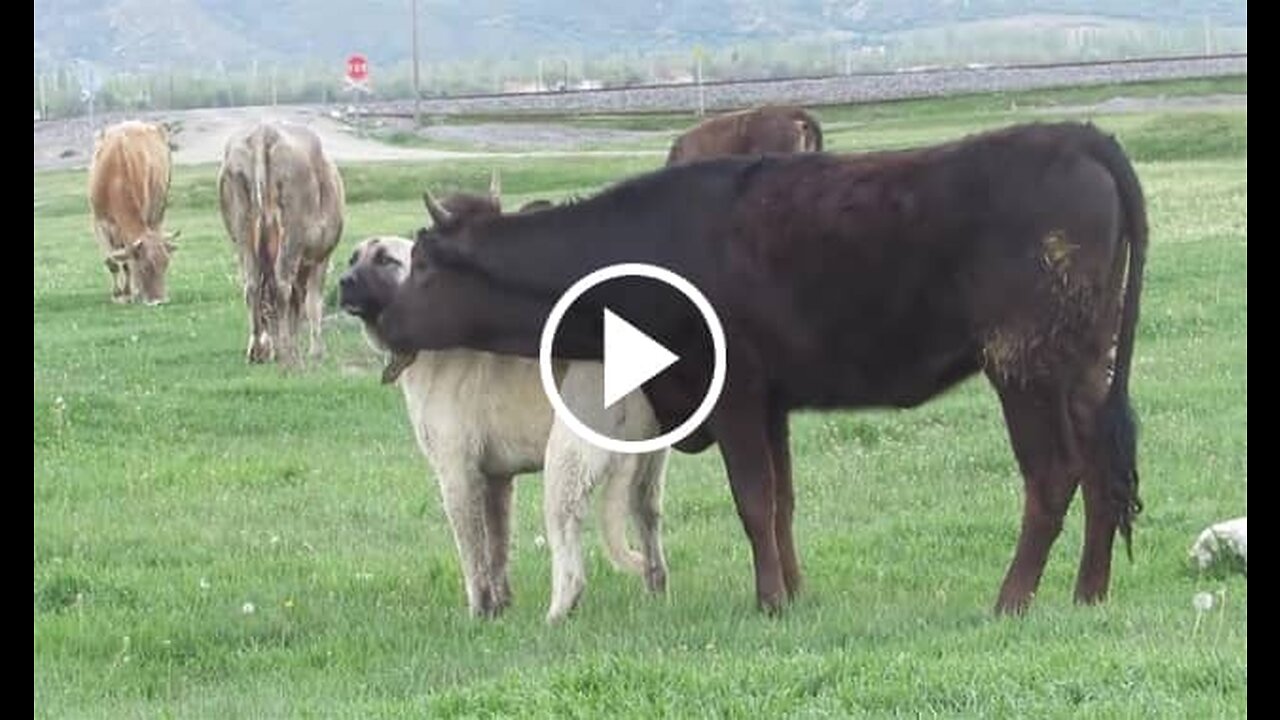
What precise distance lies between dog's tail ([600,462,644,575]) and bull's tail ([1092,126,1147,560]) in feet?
6.79

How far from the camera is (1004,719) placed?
20.5 feet

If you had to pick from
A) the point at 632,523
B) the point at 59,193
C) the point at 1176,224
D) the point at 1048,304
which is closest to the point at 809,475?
the point at 632,523

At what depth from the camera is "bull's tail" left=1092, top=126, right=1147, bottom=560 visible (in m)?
8.38

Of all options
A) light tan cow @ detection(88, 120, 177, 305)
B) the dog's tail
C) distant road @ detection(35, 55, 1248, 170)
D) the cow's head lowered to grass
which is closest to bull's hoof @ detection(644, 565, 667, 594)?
the dog's tail

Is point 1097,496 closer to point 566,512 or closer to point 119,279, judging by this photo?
point 566,512

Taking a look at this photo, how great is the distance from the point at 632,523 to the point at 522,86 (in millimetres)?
37949

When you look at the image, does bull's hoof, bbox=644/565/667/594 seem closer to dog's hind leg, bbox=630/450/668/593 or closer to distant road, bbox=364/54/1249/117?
dog's hind leg, bbox=630/450/668/593

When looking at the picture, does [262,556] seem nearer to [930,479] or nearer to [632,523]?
[632,523]

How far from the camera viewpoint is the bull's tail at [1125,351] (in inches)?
330

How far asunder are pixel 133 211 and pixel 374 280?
1523 centimetres

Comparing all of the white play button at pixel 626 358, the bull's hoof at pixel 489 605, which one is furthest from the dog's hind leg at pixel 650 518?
the bull's hoof at pixel 489 605

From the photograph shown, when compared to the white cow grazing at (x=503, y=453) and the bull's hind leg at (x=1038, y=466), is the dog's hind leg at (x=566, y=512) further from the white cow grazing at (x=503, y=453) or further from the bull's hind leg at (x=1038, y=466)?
the bull's hind leg at (x=1038, y=466)

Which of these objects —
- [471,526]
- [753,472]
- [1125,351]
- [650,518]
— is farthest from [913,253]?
[471,526]
